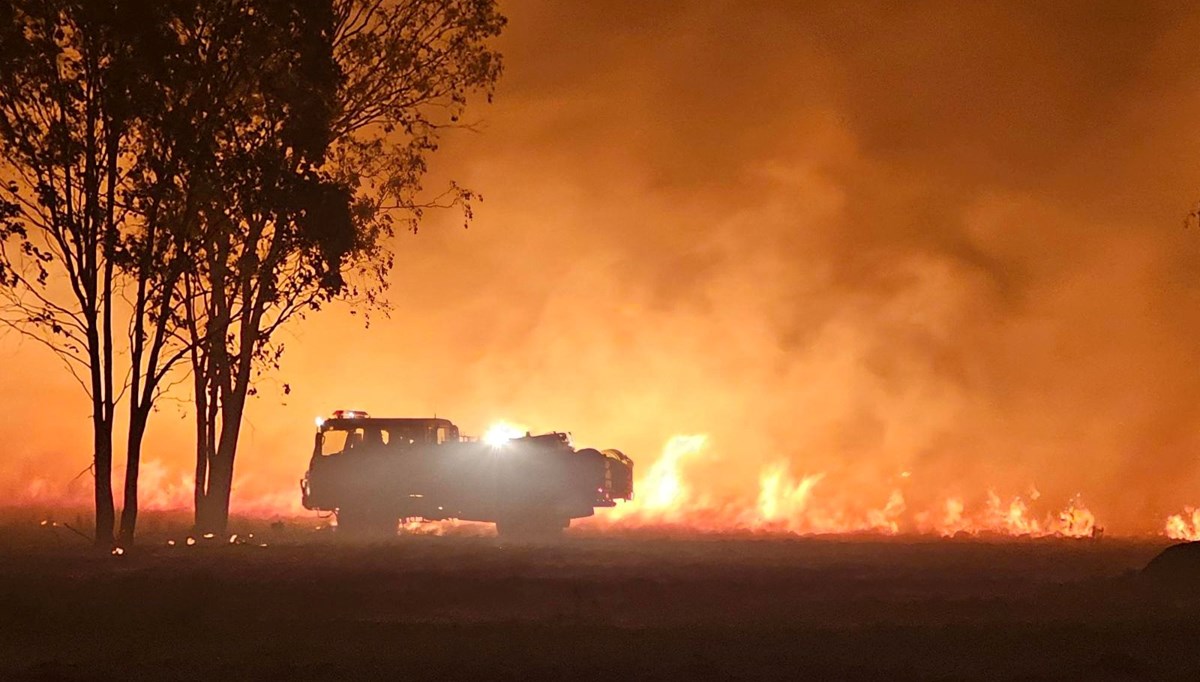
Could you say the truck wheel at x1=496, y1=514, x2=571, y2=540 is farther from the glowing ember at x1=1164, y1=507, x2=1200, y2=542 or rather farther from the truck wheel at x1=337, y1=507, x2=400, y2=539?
the glowing ember at x1=1164, y1=507, x2=1200, y2=542

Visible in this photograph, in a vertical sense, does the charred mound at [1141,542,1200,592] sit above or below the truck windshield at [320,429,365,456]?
below

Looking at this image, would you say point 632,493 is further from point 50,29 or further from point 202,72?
point 50,29

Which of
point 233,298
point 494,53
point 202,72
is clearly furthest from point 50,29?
point 494,53

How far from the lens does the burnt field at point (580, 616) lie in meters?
15.0

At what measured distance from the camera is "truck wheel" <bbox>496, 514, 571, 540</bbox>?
3972 cm

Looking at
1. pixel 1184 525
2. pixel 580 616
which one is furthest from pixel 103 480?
pixel 1184 525

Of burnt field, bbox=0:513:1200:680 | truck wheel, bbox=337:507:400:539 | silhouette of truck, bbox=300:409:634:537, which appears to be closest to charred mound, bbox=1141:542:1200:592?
burnt field, bbox=0:513:1200:680

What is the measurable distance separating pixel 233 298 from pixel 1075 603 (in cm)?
2247

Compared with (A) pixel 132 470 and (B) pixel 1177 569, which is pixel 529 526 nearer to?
(A) pixel 132 470

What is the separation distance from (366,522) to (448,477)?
3.07 m

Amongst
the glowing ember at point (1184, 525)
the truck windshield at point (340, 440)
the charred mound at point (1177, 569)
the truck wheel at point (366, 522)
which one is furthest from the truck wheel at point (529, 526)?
the glowing ember at point (1184, 525)

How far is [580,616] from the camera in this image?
19.4m

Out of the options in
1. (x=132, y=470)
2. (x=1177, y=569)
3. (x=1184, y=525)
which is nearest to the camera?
(x=1177, y=569)

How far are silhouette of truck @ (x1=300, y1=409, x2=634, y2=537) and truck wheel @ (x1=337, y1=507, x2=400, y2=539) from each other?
3 cm
